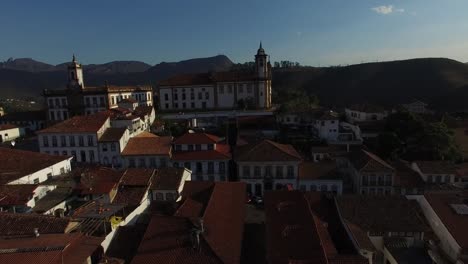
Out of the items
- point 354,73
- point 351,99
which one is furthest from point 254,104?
point 354,73

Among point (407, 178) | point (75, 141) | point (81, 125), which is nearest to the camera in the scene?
point (407, 178)

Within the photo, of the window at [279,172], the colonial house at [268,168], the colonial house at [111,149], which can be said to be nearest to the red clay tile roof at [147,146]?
the colonial house at [111,149]

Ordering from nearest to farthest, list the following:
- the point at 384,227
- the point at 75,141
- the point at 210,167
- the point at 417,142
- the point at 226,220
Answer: the point at 226,220 < the point at 384,227 < the point at 210,167 < the point at 75,141 < the point at 417,142

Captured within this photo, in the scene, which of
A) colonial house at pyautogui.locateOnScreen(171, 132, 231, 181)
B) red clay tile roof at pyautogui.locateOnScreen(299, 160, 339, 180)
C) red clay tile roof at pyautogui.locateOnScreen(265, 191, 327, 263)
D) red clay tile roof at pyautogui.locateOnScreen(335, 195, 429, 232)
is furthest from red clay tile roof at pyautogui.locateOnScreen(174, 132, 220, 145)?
red clay tile roof at pyautogui.locateOnScreen(335, 195, 429, 232)

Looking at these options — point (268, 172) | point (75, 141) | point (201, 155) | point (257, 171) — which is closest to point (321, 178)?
point (268, 172)

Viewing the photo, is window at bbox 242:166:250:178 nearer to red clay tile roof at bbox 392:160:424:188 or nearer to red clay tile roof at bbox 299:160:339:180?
red clay tile roof at bbox 299:160:339:180

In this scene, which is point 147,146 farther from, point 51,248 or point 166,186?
point 51,248

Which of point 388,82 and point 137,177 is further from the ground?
point 388,82
